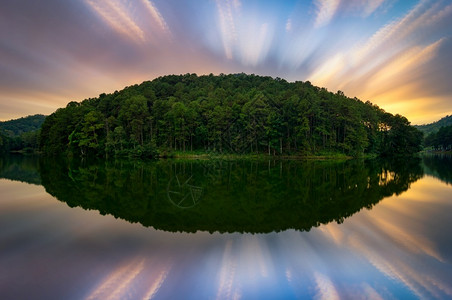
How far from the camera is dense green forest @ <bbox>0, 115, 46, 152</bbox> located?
10874 centimetres

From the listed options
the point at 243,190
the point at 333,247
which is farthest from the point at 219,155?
the point at 333,247

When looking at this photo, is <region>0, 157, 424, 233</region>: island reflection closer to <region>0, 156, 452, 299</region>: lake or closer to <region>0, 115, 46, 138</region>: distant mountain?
<region>0, 156, 452, 299</region>: lake

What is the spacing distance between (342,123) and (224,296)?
62699 millimetres

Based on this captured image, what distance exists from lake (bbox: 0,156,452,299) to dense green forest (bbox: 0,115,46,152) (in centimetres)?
11612

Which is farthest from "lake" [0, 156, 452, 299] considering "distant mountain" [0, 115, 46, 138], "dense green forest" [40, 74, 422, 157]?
"distant mountain" [0, 115, 46, 138]

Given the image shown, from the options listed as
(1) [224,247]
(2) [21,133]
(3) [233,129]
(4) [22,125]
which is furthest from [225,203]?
(4) [22,125]

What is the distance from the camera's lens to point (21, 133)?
16275 cm

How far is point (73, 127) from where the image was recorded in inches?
2758

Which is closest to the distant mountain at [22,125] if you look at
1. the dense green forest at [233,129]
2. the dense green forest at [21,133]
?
the dense green forest at [21,133]

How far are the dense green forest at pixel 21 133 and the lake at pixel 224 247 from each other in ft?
381

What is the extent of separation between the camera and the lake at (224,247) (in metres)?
5.10

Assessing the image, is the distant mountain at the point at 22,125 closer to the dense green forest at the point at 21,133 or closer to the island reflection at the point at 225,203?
the dense green forest at the point at 21,133

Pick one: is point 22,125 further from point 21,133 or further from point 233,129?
point 233,129

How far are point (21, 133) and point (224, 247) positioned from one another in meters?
197
